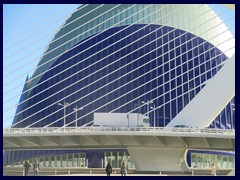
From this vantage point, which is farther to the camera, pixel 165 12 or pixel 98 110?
pixel 165 12

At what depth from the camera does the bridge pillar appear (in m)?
33.0

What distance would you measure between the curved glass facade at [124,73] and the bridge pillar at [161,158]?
25504 millimetres

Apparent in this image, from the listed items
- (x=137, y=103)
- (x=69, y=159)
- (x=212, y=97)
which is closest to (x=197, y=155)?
(x=137, y=103)

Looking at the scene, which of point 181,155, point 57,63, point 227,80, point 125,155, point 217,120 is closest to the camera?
point 227,80

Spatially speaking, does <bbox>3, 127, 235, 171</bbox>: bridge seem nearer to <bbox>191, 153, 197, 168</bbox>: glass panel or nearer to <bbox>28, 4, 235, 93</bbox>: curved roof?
<bbox>191, 153, 197, 168</bbox>: glass panel

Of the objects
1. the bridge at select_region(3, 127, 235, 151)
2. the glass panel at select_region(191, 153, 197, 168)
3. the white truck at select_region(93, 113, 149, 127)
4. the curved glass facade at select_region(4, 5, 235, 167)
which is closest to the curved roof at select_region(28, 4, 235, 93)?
the curved glass facade at select_region(4, 5, 235, 167)

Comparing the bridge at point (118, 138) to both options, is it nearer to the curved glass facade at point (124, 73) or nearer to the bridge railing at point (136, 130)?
the bridge railing at point (136, 130)

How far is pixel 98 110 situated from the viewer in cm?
5888

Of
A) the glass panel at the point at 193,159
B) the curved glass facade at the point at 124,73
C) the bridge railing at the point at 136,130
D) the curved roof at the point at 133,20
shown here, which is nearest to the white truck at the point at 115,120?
the bridge railing at the point at 136,130

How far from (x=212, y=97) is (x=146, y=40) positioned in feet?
120

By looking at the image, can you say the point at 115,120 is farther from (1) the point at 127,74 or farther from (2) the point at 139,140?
(1) the point at 127,74

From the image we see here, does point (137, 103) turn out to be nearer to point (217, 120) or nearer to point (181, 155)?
point (217, 120)

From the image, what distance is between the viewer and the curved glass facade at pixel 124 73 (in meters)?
60.9

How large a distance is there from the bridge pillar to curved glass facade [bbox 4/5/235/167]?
25.5 m
